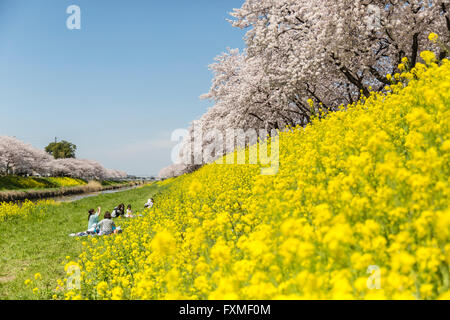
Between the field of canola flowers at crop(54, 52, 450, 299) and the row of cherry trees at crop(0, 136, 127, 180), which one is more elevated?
the row of cherry trees at crop(0, 136, 127, 180)

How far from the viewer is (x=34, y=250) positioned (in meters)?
12.3

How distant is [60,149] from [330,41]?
356 ft

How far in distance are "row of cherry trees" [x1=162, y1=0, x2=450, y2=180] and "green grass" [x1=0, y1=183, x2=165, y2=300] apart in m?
9.87

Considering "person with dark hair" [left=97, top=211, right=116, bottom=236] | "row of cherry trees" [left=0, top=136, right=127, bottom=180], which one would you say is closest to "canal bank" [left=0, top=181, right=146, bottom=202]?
"row of cherry trees" [left=0, top=136, right=127, bottom=180]

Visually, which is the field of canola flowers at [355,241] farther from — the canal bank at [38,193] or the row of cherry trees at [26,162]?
the row of cherry trees at [26,162]

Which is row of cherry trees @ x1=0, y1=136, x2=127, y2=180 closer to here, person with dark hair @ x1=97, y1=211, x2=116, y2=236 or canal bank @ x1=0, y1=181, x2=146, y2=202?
canal bank @ x1=0, y1=181, x2=146, y2=202

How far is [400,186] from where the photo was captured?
3588 millimetres

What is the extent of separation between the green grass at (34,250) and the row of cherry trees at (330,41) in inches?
389

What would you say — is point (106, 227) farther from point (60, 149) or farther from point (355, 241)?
point (60, 149)

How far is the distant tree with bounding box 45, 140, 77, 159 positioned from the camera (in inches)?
4099

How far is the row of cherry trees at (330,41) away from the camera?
12969mm
